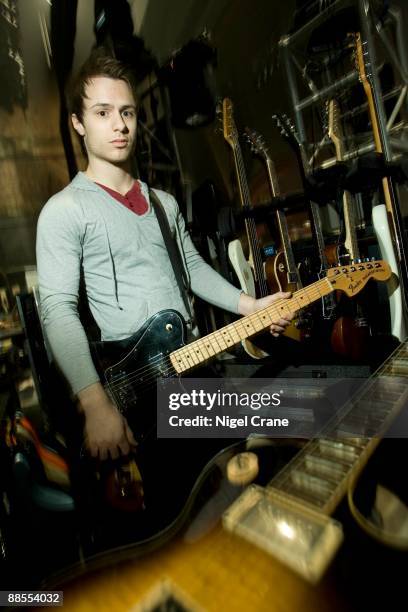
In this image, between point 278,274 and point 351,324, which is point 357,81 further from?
point 351,324

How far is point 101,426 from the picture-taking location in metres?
0.78

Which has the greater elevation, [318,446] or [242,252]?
[242,252]

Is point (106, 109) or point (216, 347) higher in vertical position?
point (106, 109)

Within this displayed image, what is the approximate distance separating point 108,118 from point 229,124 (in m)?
0.72

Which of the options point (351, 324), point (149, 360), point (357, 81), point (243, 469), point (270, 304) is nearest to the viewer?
point (243, 469)

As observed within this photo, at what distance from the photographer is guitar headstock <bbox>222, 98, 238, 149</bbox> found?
57.5 inches

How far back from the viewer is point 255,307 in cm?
114

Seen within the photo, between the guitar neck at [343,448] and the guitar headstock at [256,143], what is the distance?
3.96ft

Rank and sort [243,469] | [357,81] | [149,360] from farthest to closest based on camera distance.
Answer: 1. [357,81]
2. [149,360]
3. [243,469]

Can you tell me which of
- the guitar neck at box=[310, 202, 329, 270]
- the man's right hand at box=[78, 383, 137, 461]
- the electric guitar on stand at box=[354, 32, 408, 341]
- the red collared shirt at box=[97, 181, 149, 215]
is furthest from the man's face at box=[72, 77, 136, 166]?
the electric guitar on stand at box=[354, 32, 408, 341]

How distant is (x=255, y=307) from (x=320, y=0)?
1634 millimetres

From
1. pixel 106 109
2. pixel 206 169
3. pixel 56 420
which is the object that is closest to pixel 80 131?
pixel 106 109

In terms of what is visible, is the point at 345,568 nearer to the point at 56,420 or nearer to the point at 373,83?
the point at 56,420

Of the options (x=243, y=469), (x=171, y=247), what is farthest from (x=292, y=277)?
(x=243, y=469)
